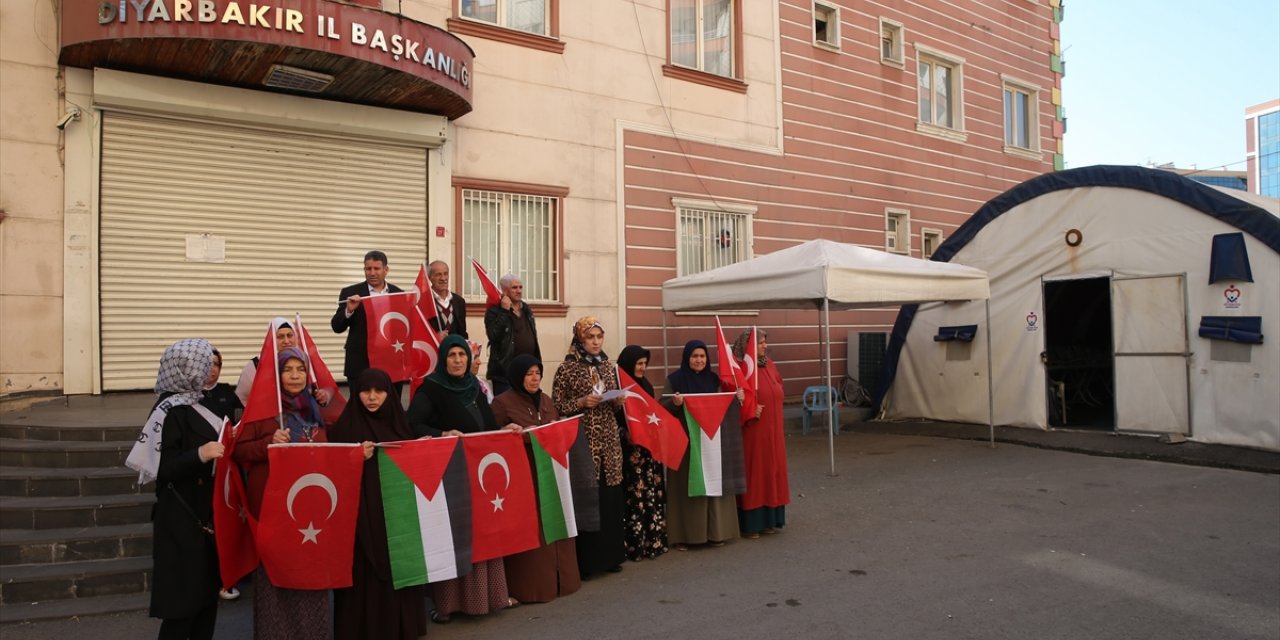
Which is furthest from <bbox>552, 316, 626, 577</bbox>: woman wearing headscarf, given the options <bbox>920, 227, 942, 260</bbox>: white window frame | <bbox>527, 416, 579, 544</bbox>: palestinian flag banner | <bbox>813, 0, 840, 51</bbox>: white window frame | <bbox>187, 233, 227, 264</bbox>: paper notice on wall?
<bbox>920, 227, 942, 260</bbox>: white window frame

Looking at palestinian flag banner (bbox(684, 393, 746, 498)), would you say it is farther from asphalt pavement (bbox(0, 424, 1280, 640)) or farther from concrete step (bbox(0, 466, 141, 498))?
concrete step (bbox(0, 466, 141, 498))

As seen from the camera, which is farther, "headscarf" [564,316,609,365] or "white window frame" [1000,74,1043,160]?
"white window frame" [1000,74,1043,160]

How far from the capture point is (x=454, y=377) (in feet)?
17.7

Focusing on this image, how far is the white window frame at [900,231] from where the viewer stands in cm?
1742

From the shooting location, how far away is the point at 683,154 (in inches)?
546

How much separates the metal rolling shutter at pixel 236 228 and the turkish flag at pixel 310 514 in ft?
19.6

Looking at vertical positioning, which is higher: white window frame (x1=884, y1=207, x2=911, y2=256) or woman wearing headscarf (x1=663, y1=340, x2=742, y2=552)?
white window frame (x1=884, y1=207, x2=911, y2=256)

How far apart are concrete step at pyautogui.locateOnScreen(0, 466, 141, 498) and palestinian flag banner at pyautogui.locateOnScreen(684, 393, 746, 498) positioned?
14.7 feet

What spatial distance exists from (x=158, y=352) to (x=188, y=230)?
4.77ft

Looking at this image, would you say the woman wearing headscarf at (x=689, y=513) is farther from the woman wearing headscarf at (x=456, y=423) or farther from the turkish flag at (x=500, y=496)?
the woman wearing headscarf at (x=456, y=423)

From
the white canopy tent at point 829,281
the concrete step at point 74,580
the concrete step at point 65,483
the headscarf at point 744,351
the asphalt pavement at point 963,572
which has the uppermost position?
the white canopy tent at point 829,281

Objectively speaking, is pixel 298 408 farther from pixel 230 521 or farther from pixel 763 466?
pixel 763 466

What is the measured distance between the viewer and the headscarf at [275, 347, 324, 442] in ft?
15.7

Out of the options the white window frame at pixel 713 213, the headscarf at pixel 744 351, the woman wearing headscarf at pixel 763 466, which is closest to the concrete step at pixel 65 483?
the woman wearing headscarf at pixel 763 466
